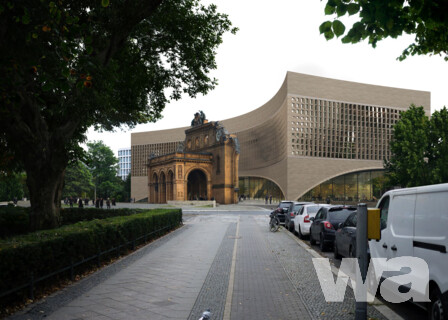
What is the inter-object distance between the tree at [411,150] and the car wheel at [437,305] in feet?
126

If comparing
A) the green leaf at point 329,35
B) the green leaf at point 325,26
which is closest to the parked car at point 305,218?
the green leaf at point 329,35

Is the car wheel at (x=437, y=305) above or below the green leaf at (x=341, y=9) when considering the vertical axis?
below

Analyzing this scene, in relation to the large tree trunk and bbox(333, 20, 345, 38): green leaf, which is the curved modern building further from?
bbox(333, 20, 345, 38): green leaf

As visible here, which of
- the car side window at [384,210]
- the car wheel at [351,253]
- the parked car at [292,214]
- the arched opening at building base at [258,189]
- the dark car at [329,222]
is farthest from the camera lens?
the arched opening at building base at [258,189]

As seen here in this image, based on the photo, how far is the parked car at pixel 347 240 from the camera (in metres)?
9.60

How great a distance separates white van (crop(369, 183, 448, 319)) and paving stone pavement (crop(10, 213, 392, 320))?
126 cm

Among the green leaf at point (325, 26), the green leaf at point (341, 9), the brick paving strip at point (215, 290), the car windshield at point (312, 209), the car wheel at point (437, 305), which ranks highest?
the green leaf at point (341, 9)

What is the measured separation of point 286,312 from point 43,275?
4.43 metres

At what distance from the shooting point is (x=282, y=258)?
11.8 metres

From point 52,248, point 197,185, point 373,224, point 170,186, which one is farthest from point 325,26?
point 197,185

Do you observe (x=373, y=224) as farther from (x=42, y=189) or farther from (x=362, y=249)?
(x=42, y=189)

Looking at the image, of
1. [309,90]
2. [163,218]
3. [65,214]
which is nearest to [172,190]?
[309,90]

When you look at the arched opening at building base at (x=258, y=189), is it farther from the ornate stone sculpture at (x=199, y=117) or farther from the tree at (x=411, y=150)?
the tree at (x=411, y=150)

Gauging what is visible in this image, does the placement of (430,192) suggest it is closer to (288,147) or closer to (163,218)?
(163,218)
